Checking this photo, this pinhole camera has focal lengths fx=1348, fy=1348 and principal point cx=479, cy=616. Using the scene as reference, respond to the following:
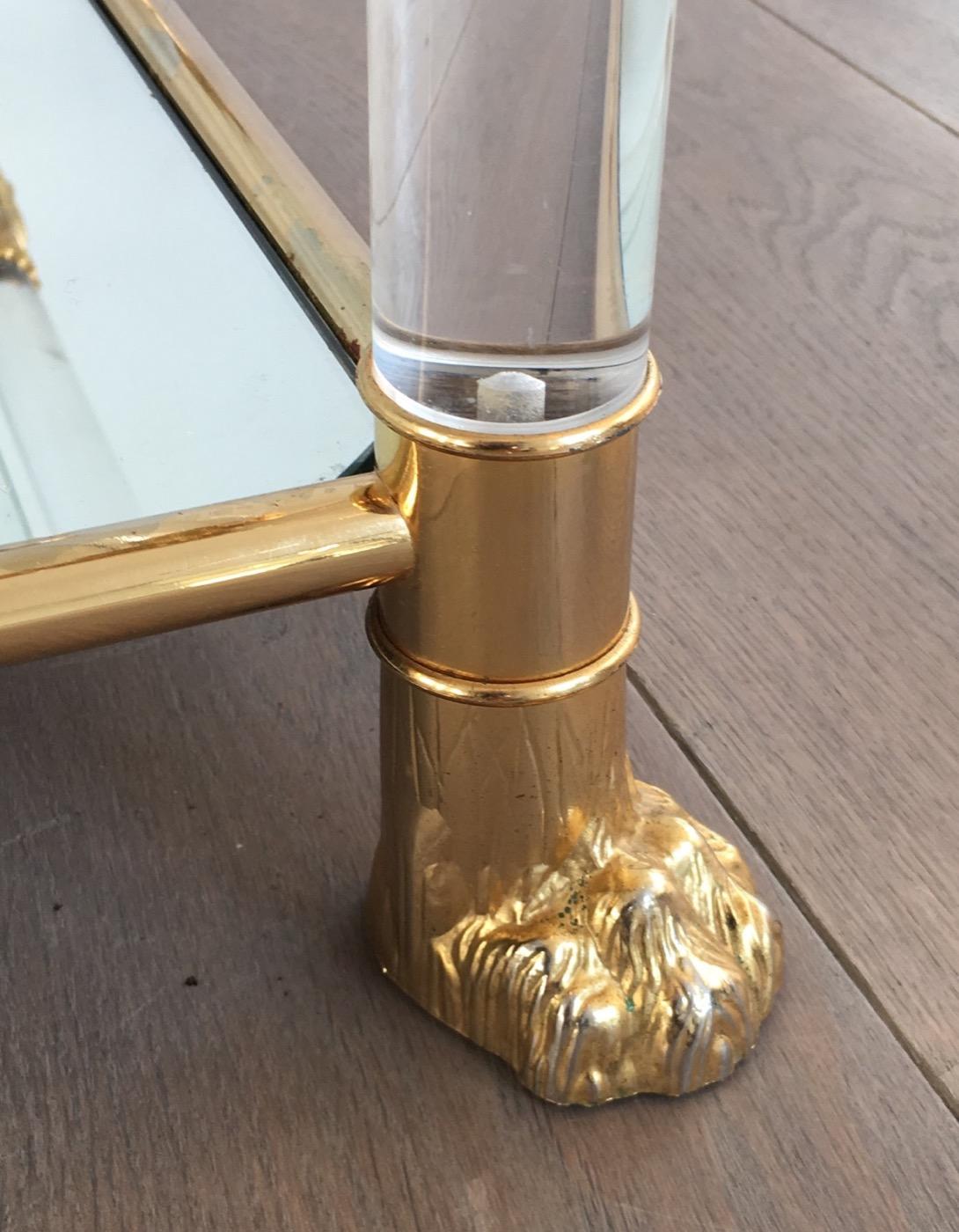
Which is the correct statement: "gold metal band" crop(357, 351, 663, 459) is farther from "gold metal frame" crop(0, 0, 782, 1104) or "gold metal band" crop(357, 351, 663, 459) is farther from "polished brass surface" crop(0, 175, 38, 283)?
"polished brass surface" crop(0, 175, 38, 283)

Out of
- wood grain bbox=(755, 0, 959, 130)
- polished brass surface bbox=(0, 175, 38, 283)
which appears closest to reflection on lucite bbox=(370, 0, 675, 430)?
polished brass surface bbox=(0, 175, 38, 283)

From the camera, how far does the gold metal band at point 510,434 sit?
0.23m

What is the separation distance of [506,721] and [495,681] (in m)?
0.01

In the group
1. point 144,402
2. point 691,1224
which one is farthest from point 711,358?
point 691,1224

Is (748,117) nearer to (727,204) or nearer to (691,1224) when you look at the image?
(727,204)

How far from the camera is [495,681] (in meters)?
0.26

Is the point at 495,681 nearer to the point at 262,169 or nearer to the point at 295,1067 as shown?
the point at 295,1067

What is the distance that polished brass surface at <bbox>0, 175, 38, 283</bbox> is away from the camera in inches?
17.7

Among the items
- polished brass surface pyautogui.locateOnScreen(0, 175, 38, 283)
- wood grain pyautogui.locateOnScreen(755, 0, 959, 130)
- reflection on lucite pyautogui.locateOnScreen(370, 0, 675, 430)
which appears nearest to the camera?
reflection on lucite pyautogui.locateOnScreen(370, 0, 675, 430)

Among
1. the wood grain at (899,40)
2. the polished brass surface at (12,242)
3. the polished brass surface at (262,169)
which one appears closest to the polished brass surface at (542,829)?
the polished brass surface at (262,169)

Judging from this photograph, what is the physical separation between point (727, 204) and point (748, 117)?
0.26 feet

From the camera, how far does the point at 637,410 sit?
0.24 meters

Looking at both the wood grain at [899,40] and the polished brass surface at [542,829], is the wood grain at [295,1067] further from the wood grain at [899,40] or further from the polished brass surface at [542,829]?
the wood grain at [899,40]

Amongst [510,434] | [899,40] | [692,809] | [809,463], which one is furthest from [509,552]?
[899,40]
